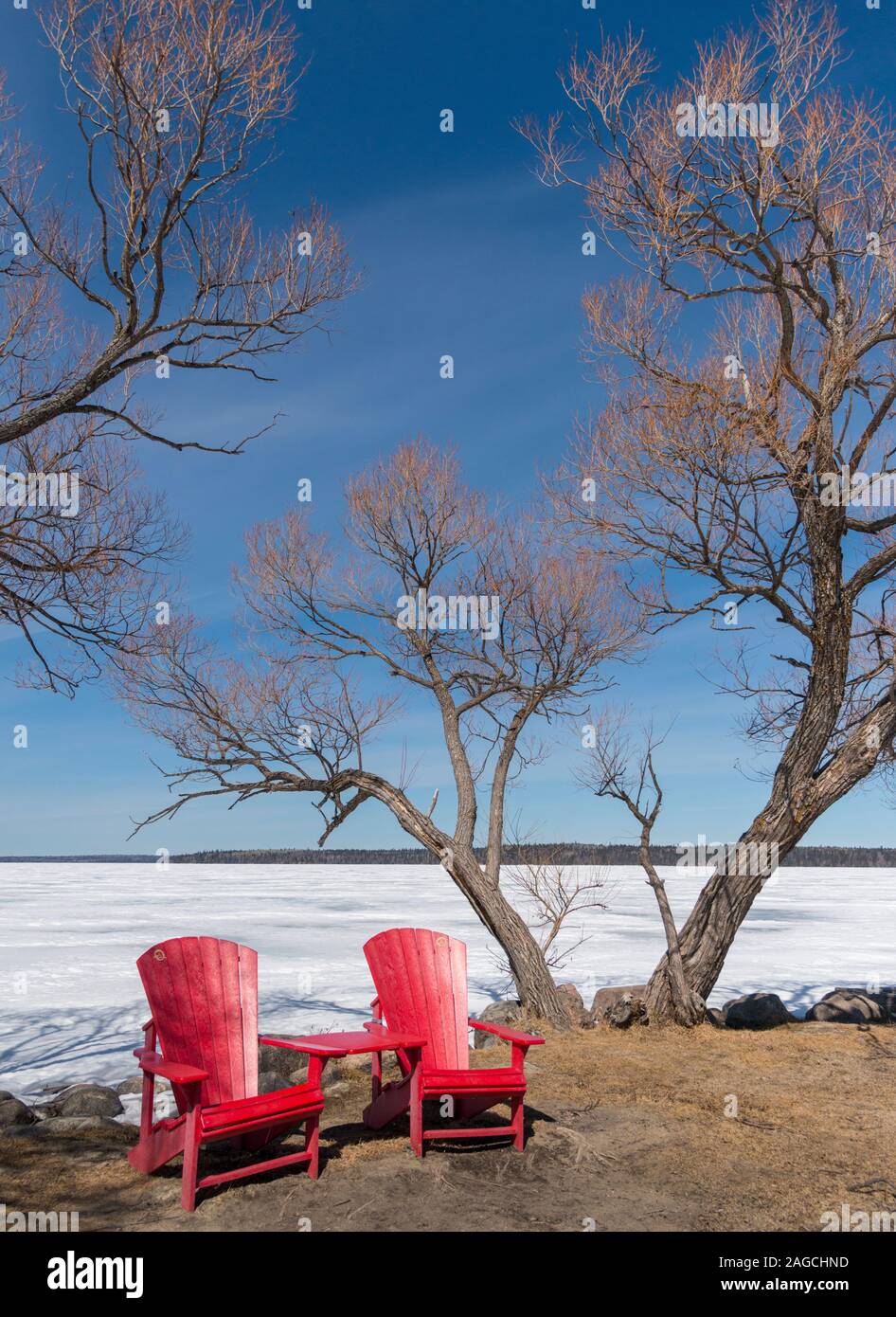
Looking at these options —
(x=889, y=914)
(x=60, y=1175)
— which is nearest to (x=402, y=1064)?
(x=60, y=1175)

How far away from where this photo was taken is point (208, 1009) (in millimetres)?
4375

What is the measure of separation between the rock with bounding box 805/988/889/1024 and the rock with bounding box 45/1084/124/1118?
247 inches

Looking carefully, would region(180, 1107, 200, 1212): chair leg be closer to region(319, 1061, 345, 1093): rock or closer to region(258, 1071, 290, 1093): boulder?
region(319, 1061, 345, 1093): rock

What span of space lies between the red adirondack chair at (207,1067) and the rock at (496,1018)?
10.9ft

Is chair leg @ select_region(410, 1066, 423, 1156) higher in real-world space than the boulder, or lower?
higher

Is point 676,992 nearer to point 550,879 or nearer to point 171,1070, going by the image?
point 550,879

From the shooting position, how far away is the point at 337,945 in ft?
56.8

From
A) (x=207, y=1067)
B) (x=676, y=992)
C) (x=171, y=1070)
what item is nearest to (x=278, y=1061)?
(x=676, y=992)

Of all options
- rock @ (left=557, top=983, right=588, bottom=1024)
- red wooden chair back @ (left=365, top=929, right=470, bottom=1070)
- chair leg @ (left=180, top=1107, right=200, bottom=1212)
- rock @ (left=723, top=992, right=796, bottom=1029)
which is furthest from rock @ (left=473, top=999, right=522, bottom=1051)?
chair leg @ (left=180, top=1107, right=200, bottom=1212)

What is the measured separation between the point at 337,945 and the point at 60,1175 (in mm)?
13562

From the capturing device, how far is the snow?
10195 millimetres

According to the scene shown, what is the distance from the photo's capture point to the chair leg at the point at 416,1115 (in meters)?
4.25

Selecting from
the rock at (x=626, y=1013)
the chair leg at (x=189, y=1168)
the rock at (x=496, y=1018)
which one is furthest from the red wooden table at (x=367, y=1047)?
the rock at (x=626, y=1013)
